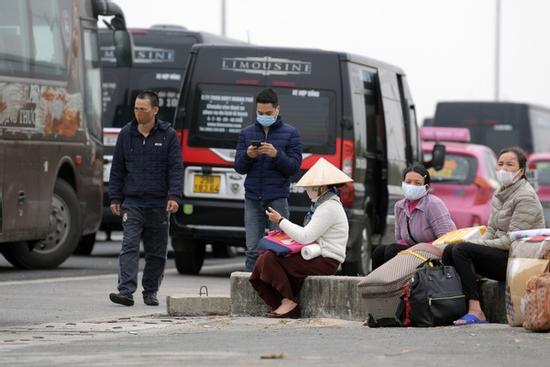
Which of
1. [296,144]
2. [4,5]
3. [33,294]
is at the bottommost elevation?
[33,294]

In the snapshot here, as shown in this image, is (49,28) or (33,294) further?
(49,28)

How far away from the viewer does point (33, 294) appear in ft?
53.3

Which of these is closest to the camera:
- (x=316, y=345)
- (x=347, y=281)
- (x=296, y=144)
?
(x=316, y=345)

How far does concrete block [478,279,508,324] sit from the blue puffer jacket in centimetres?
292

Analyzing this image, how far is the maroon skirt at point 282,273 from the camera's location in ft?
44.5

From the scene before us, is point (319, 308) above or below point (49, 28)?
below

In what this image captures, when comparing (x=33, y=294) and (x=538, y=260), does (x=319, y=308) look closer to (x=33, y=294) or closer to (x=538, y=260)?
(x=538, y=260)

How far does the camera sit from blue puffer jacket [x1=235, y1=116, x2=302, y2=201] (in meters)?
15.5

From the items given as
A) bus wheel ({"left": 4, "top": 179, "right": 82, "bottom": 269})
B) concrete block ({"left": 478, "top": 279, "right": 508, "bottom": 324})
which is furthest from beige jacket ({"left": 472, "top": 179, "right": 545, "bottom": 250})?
bus wheel ({"left": 4, "top": 179, "right": 82, "bottom": 269})

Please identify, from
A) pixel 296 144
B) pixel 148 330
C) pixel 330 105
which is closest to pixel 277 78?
pixel 330 105

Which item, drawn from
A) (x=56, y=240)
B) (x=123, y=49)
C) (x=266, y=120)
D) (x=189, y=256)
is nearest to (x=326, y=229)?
(x=266, y=120)

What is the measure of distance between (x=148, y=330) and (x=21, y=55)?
7334 millimetres

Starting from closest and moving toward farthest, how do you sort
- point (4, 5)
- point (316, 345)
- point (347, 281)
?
point (316, 345)
point (347, 281)
point (4, 5)

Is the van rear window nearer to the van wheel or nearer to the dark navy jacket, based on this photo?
the dark navy jacket
